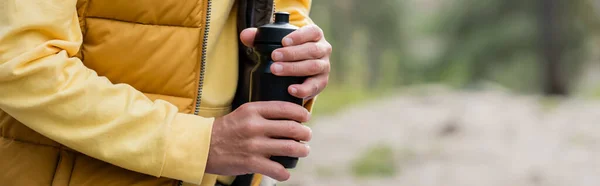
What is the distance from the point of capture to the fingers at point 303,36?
42.0 inches

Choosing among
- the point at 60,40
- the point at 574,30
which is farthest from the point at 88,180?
the point at 574,30

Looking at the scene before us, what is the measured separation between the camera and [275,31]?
3.49 feet

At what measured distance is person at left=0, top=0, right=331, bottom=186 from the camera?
0.99m

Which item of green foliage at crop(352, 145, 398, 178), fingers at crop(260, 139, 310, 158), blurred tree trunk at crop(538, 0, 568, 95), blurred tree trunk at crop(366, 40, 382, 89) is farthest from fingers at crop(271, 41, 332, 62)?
blurred tree trunk at crop(366, 40, 382, 89)

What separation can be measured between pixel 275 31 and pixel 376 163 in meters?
5.06

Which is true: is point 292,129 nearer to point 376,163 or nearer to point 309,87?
point 309,87

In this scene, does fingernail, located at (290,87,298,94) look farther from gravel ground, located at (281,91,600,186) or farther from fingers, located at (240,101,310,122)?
gravel ground, located at (281,91,600,186)

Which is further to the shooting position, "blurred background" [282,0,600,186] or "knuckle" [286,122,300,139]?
"blurred background" [282,0,600,186]

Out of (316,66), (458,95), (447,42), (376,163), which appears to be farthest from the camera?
(447,42)

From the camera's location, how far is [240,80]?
128 centimetres

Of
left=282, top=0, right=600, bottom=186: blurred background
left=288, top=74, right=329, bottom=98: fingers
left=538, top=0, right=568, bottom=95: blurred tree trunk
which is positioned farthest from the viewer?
left=538, top=0, right=568, bottom=95: blurred tree trunk

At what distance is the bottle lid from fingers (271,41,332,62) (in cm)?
2

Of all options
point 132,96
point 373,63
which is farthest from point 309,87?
point 373,63

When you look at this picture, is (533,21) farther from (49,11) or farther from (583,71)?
(49,11)
